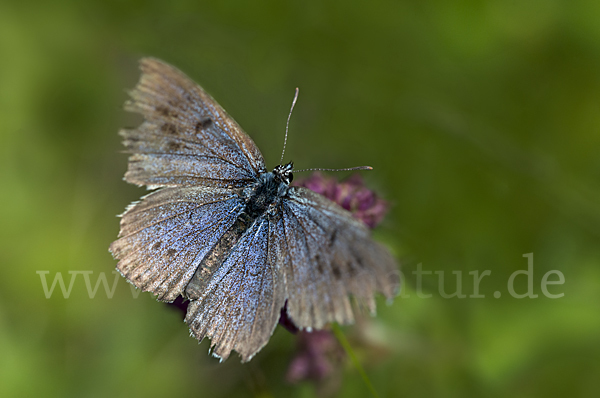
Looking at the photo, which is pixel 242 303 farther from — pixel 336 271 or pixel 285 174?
pixel 285 174

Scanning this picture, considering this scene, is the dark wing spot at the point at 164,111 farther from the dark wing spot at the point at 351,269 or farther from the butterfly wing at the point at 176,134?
the dark wing spot at the point at 351,269

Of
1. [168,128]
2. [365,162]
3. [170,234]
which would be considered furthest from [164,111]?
[365,162]

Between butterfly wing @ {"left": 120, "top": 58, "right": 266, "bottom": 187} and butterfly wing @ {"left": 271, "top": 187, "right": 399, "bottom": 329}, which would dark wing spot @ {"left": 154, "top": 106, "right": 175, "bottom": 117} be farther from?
butterfly wing @ {"left": 271, "top": 187, "right": 399, "bottom": 329}

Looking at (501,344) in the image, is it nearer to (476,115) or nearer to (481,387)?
(481,387)

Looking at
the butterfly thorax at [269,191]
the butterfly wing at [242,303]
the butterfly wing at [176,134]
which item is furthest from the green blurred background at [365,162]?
the butterfly wing at [176,134]

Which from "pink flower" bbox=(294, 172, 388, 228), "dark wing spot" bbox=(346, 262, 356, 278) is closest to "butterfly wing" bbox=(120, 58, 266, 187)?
"pink flower" bbox=(294, 172, 388, 228)
